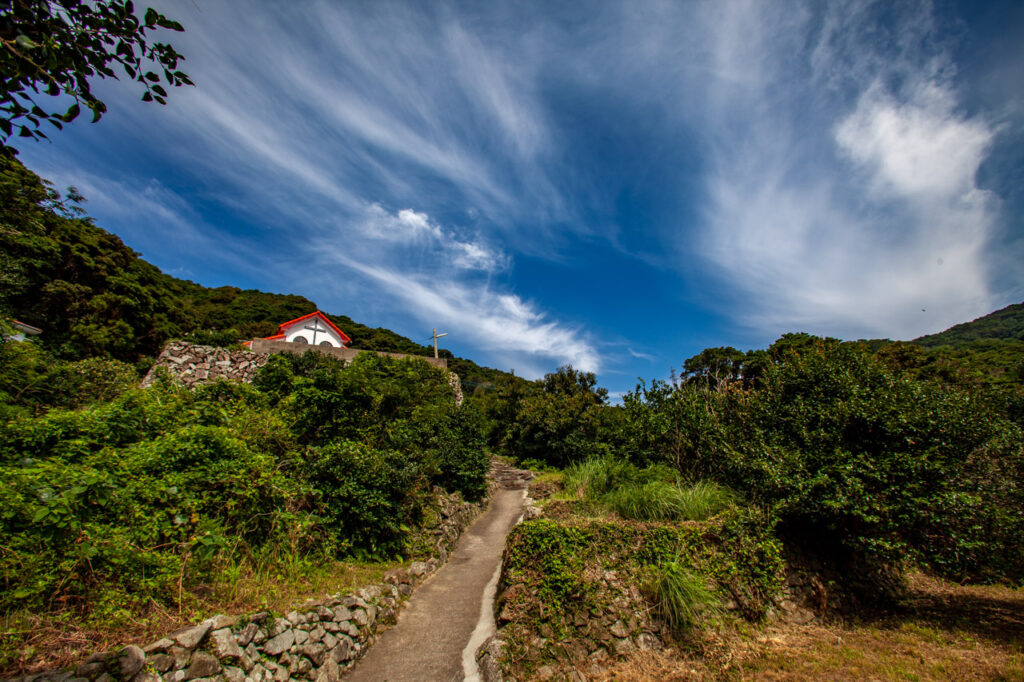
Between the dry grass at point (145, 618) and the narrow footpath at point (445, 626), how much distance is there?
1132mm

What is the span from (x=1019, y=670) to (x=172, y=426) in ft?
44.4

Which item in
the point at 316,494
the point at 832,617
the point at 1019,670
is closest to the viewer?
the point at 1019,670

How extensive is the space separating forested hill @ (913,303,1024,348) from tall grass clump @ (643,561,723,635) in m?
46.3

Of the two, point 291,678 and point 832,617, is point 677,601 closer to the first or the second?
point 832,617

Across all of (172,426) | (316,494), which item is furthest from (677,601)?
(172,426)

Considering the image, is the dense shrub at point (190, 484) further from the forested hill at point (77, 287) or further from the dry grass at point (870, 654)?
the forested hill at point (77, 287)

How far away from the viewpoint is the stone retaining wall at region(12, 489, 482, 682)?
3449 millimetres

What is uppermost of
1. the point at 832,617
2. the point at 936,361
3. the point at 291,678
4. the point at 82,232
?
the point at 936,361

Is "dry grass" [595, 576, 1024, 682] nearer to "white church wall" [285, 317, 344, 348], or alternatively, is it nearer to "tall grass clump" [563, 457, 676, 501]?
"tall grass clump" [563, 457, 676, 501]

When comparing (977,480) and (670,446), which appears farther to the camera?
(670,446)

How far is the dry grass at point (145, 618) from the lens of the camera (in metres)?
3.25

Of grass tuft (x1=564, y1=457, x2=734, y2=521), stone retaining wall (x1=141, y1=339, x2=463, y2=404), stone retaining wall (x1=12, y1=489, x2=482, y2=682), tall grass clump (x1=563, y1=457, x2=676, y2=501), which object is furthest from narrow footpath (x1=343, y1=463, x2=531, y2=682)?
stone retaining wall (x1=141, y1=339, x2=463, y2=404)

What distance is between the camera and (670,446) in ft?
38.8

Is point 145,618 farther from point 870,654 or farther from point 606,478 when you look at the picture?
point 606,478
